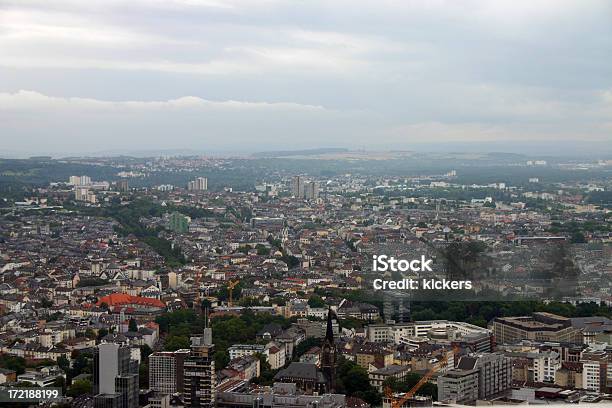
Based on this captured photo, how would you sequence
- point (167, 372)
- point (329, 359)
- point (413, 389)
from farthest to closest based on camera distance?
point (329, 359) < point (167, 372) < point (413, 389)

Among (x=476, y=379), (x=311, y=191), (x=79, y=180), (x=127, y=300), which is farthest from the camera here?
(x=79, y=180)

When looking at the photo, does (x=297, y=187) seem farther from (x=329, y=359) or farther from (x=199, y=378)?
(x=199, y=378)

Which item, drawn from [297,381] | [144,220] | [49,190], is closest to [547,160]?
[297,381]

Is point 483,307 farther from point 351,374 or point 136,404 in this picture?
point 136,404

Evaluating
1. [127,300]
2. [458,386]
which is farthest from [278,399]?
[127,300]

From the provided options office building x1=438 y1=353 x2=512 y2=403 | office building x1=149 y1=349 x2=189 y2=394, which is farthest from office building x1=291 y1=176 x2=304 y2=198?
office building x1=438 y1=353 x2=512 y2=403

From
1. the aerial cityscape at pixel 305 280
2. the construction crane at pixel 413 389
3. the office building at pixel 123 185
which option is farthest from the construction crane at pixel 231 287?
the office building at pixel 123 185

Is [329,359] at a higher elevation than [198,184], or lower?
lower
